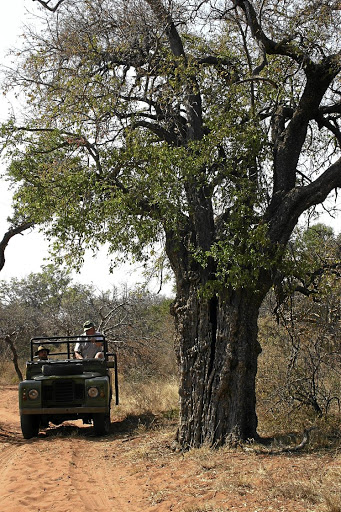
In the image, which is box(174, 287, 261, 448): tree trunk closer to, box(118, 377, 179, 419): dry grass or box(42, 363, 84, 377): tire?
box(42, 363, 84, 377): tire

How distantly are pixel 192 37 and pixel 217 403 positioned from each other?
6840mm

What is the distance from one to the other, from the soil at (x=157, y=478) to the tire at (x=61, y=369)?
1303mm

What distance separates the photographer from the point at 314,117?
32.9ft

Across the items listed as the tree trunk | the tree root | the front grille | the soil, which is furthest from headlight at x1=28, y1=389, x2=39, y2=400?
the tree root

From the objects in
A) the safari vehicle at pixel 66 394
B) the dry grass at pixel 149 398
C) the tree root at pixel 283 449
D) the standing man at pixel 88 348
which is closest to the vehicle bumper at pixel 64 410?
the safari vehicle at pixel 66 394

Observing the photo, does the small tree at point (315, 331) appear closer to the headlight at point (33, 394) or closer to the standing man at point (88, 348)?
the standing man at point (88, 348)

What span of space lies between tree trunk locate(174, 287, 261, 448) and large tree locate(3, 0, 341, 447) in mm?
18

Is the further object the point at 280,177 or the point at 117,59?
the point at 117,59

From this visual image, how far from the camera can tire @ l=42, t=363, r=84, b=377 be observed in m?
11.2

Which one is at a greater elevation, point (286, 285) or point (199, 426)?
point (286, 285)

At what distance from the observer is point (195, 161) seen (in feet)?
29.6

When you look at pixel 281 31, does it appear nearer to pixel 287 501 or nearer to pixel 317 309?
pixel 317 309

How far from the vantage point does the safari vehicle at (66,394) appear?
35.6 feet

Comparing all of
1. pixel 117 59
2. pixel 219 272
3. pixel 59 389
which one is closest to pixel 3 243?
pixel 59 389
